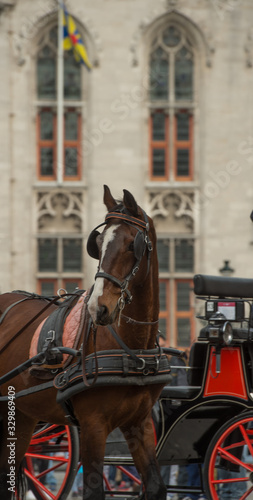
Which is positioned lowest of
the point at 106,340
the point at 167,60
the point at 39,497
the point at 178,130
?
the point at 39,497

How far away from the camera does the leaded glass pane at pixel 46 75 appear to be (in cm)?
1775

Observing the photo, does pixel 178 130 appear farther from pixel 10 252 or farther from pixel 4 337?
pixel 4 337

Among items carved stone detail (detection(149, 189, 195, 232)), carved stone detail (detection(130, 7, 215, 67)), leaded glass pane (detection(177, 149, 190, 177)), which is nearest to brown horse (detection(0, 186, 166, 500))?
carved stone detail (detection(149, 189, 195, 232))

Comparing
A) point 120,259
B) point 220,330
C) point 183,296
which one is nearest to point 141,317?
point 120,259

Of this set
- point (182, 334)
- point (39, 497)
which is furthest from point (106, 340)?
point (182, 334)

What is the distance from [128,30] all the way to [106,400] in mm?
13886

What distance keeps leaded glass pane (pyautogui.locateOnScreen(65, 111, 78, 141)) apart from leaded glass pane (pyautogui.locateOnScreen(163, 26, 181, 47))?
7.94 ft

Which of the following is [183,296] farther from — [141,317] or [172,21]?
[141,317]

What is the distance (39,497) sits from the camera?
20.4 ft

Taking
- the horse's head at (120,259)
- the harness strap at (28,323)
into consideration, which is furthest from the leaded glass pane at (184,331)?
the horse's head at (120,259)

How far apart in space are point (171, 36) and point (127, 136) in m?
2.32

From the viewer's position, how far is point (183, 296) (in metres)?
17.5

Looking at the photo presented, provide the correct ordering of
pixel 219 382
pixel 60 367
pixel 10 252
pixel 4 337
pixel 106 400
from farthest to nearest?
pixel 10 252 < pixel 219 382 < pixel 4 337 < pixel 60 367 < pixel 106 400

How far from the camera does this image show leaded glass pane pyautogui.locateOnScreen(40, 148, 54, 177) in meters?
17.8
